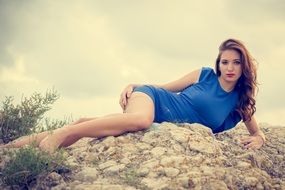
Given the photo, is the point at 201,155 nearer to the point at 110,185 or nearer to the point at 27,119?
the point at 110,185

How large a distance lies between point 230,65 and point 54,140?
2.59 meters

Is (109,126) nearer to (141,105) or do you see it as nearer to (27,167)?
(141,105)

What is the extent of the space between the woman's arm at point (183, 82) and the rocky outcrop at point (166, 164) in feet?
2.50

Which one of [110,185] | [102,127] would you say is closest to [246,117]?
[102,127]

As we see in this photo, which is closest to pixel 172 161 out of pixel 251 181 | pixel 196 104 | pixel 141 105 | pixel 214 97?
pixel 251 181

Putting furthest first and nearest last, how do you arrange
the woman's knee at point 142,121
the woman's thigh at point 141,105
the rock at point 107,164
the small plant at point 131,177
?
the woman's thigh at point 141,105
the woman's knee at point 142,121
the rock at point 107,164
the small plant at point 131,177

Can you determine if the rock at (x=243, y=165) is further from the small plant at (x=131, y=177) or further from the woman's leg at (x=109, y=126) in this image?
the small plant at (x=131, y=177)

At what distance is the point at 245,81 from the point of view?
20.3 feet

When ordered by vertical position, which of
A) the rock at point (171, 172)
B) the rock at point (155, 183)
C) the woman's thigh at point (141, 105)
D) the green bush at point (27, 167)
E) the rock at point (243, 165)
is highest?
the woman's thigh at point (141, 105)

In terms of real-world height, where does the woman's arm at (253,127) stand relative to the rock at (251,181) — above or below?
above

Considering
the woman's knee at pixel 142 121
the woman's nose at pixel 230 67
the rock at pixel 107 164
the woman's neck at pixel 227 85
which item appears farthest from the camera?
the woman's neck at pixel 227 85

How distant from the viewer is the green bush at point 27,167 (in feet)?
15.2

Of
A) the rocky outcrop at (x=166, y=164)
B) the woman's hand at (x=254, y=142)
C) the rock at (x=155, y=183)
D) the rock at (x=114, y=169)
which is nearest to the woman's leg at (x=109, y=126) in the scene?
the rocky outcrop at (x=166, y=164)

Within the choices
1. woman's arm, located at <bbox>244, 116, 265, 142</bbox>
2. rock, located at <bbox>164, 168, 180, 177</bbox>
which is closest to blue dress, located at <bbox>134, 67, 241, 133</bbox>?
woman's arm, located at <bbox>244, 116, 265, 142</bbox>
